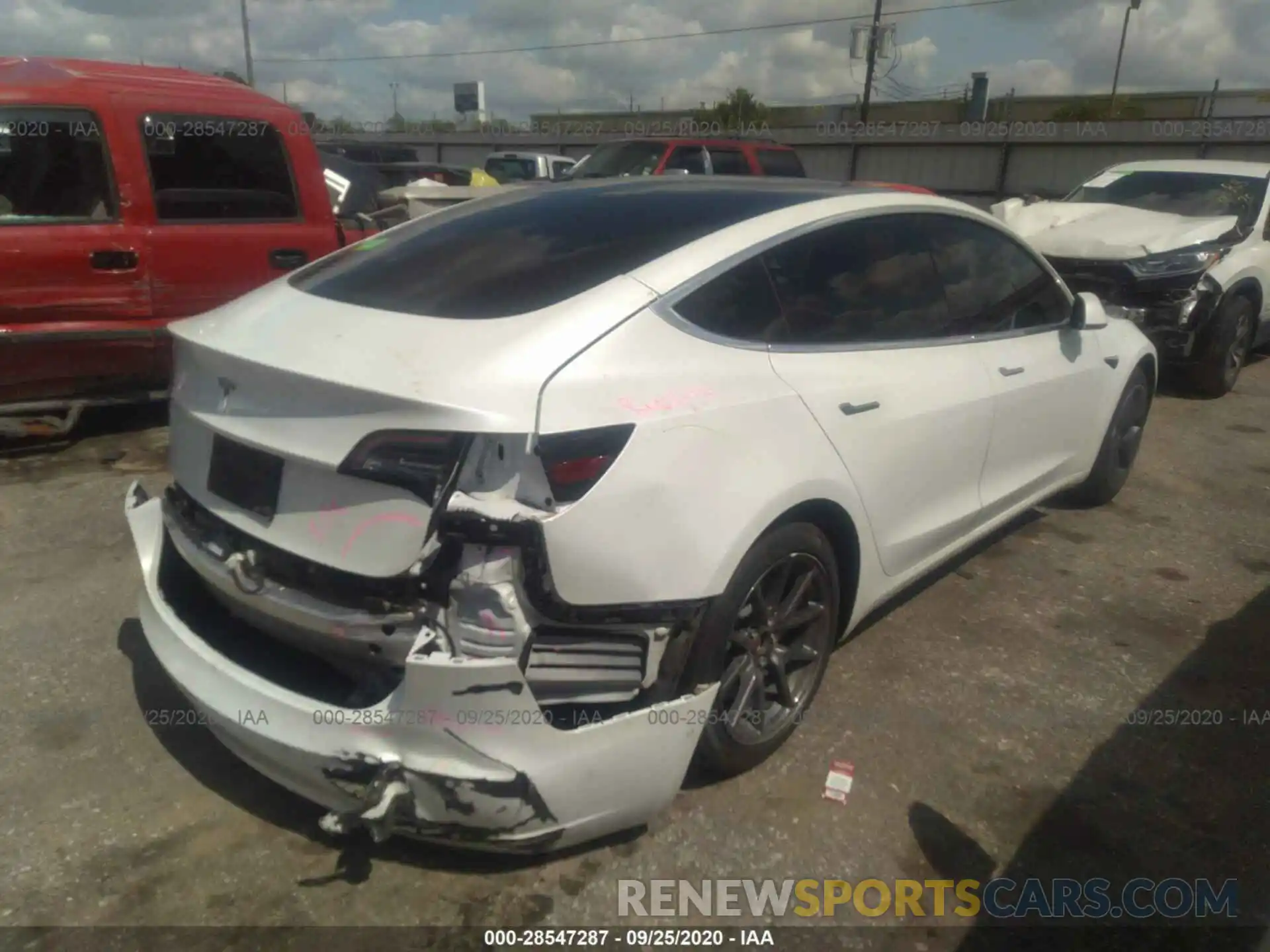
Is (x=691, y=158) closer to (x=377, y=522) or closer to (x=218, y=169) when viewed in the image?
(x=218, y=169)

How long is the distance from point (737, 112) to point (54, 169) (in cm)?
4768

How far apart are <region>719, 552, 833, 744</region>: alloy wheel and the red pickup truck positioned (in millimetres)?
3945

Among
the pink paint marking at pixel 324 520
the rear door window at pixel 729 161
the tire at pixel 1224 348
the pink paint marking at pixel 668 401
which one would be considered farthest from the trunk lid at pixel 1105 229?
the pink paint marking at pixel 324 520

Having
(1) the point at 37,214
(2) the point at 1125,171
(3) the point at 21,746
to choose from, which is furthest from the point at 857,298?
(2) the point at 1125,171

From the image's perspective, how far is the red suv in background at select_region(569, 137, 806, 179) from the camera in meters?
13.0

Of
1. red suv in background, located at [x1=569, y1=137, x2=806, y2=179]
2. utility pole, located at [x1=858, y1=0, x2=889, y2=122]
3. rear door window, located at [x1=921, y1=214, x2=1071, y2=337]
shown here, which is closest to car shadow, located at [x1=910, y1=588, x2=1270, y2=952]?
rear door window, located at [x1=921, y1=214, x2=1071, y2=337]

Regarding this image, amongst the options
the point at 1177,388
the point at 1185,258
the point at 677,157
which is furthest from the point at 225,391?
the point at 677,157

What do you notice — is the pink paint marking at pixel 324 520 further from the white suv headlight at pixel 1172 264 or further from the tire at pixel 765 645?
the white suv headlight at pixel 1172 264

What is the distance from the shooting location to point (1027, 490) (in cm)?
396

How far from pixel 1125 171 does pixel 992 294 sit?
644 cm

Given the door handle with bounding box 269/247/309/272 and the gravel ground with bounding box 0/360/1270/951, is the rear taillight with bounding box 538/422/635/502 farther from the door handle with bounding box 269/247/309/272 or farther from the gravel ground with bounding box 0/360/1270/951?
the door handle with bounding box 269/247/309/272

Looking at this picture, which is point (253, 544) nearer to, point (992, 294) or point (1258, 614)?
point (992, 294)

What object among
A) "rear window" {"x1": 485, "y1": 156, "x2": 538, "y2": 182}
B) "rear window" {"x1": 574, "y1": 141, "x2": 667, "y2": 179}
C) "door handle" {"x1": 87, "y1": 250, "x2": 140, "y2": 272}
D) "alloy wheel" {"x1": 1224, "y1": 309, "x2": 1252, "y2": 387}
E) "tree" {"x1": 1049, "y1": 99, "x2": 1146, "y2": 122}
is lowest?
"alloy wheel" {"x1": 1224, "y1": 309, "x2": 1252, "y2": 387}

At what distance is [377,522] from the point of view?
2.09 metres
